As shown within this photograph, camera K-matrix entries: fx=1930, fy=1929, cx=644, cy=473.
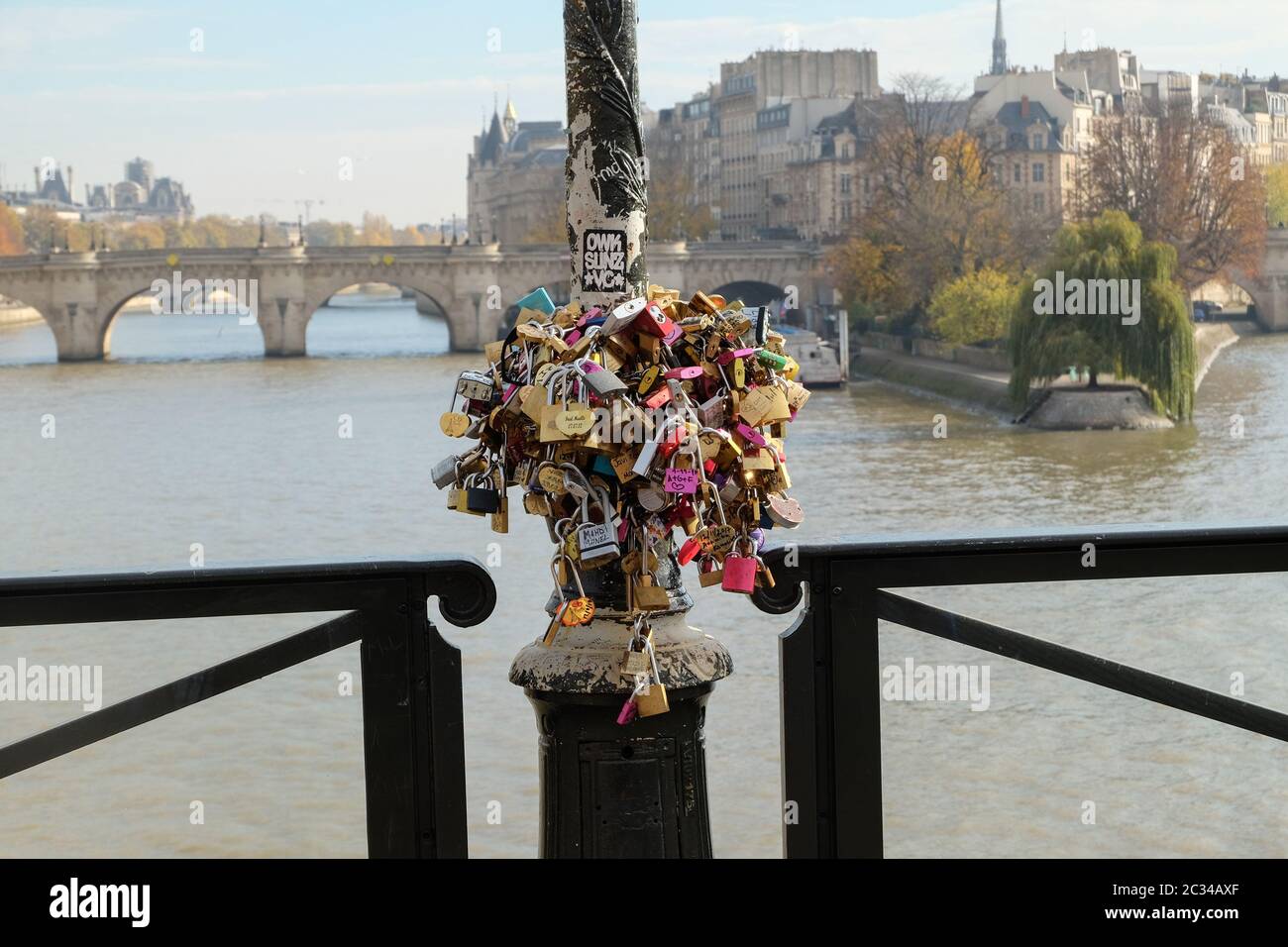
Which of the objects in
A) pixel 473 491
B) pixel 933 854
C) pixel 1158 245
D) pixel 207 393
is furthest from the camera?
pixel 207 393

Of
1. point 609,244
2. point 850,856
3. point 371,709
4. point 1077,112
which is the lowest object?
point 850,856

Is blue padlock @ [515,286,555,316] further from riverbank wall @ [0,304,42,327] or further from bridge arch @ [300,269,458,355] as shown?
riverbank wall @ [0,304,42,327]

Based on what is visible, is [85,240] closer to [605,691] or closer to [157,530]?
[157,530]

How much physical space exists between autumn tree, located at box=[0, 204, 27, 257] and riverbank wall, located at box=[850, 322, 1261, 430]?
42896 mm

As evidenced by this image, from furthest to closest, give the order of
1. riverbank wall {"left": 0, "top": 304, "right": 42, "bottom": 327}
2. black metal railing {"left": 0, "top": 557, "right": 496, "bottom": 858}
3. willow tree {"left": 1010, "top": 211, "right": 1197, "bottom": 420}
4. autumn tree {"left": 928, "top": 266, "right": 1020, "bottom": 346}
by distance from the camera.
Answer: riverbank wall {"left": 0, "top": 304, "right": 42, "bottom": 327}
autumn tree {"left": 928, "top": 266, "right": 1020, "bottom": 346}
willow tree {"left": 1010, "top": 211, "right": 1197, "bottom": 420}
black metal railing {"left": 0, "top": 557, "right": 496, "bottom": 858}

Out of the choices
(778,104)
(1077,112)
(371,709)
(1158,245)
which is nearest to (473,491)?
(371,709)

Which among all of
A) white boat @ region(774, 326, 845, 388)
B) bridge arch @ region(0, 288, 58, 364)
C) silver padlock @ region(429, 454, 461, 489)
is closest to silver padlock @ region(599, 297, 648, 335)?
silver padlock @ region(429, 454, 461, 489)

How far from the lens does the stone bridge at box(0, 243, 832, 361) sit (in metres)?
45.5

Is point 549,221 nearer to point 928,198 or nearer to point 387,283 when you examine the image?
point 387,283

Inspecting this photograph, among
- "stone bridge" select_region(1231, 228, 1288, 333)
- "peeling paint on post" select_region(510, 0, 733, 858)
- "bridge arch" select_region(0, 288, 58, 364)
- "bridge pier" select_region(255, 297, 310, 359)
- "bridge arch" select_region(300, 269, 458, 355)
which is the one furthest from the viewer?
"bridge arch" select_region(300, 269, 458, 355)

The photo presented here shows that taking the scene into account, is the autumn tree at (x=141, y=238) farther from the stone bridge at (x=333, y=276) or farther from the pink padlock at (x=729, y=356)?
the pink padlock at (x=729, y=356)

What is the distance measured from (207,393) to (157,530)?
15.8 meters

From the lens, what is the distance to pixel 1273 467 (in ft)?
70.2

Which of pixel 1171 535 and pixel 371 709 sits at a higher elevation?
pixel 1171 535
